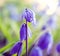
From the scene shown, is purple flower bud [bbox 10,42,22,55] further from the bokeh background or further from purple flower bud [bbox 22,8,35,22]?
purple flower bud [bbox 22,8,35,22]

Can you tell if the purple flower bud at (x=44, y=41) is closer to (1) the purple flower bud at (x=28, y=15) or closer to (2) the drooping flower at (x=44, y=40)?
(2) the drooping flower at (x=44, y=40)

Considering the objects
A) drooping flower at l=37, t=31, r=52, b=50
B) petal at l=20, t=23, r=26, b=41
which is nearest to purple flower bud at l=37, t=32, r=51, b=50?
drooping flower at l=37, t=31, r=52, b=50

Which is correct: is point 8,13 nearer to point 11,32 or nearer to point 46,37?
point 11,32

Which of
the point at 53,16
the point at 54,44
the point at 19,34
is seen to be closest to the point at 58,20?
the point at 53,16

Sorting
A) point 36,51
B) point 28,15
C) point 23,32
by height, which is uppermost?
point 28,15

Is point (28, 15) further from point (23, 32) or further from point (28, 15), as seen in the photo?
point (23, 32)

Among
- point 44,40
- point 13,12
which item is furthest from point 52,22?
point 13,12
